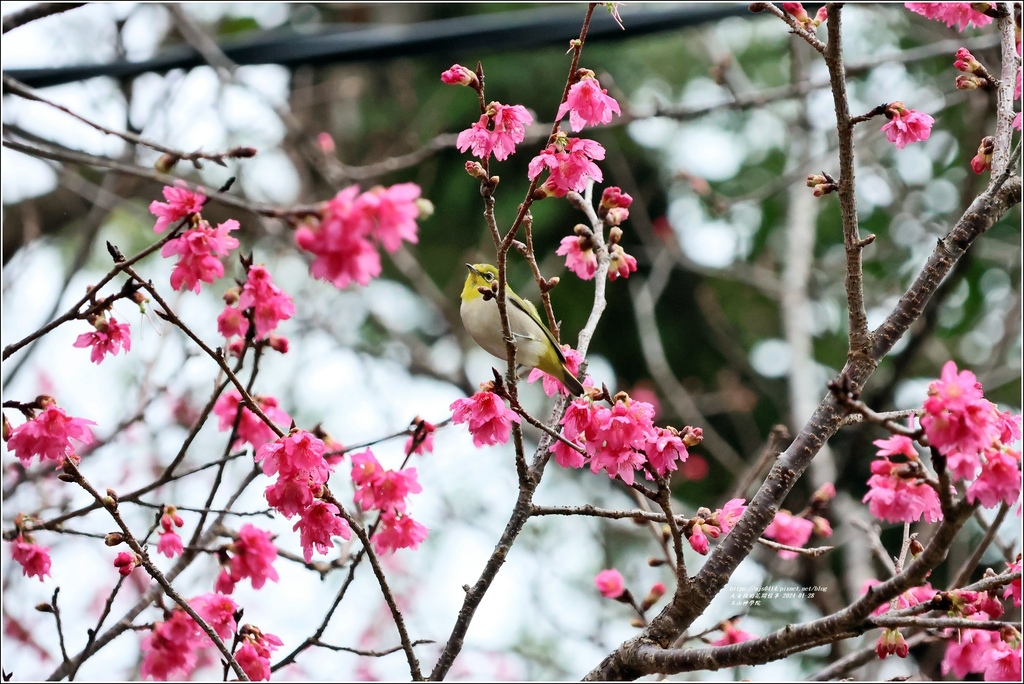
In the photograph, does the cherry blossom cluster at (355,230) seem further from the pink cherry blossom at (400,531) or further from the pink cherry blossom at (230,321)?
the pink cherry blossom at (400,531)

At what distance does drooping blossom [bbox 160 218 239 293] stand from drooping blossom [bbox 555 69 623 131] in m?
0.79

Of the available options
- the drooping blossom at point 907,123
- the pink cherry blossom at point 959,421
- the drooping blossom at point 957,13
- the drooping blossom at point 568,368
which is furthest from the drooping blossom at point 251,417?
the drooping blossom at point 957,13

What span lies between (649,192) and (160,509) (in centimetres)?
523

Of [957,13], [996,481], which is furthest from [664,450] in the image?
[957,13]

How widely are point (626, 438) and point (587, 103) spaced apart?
0.75 metres

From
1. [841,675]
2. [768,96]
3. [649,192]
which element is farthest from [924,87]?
[841,675]

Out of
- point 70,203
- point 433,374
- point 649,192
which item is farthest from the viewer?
point 649,192

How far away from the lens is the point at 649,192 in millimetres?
7031

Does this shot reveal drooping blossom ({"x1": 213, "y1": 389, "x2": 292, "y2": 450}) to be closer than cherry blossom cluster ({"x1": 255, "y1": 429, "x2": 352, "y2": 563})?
No

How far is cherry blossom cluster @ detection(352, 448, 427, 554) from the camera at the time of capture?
89.4 inches

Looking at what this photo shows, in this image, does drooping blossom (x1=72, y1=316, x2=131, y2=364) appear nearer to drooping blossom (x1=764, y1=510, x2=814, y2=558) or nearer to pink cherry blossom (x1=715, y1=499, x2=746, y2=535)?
pink cherry blossom (x1=715, y1=499, x2=746, y2=535)

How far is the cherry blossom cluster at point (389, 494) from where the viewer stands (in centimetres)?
227

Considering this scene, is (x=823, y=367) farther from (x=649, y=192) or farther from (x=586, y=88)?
(x=586, y=88)

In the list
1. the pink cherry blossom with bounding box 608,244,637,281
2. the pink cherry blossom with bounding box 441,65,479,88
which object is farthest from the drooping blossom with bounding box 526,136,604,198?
the pink cherry blossom with bounding box 608,244,637,281
